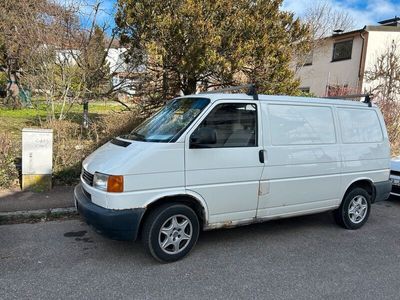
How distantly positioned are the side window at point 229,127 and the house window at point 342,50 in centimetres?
1770

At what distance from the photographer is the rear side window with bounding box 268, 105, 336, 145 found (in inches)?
171

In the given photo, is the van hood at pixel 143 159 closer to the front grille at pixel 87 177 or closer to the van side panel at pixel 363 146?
the front grille at pixel 87 177

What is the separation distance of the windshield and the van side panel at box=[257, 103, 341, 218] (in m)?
0.86

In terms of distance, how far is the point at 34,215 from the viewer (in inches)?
204

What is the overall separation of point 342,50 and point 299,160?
17.8m

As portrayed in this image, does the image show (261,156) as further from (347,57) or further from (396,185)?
(347,57)

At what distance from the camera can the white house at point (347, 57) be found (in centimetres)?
1845

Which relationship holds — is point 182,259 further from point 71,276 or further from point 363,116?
point 363,116

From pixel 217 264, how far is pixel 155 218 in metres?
0.87

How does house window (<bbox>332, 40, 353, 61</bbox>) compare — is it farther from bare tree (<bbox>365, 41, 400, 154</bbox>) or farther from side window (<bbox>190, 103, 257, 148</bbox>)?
side window (<bbox>190, 103, 257, 148</bbox>)

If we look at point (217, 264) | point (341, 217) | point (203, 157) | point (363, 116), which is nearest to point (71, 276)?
point (217, 264)

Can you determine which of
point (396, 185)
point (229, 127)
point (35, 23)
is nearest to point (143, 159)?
point (229, 127)

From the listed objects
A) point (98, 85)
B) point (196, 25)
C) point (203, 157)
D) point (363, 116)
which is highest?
point (196, 25)

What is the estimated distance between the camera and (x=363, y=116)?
5207mm
